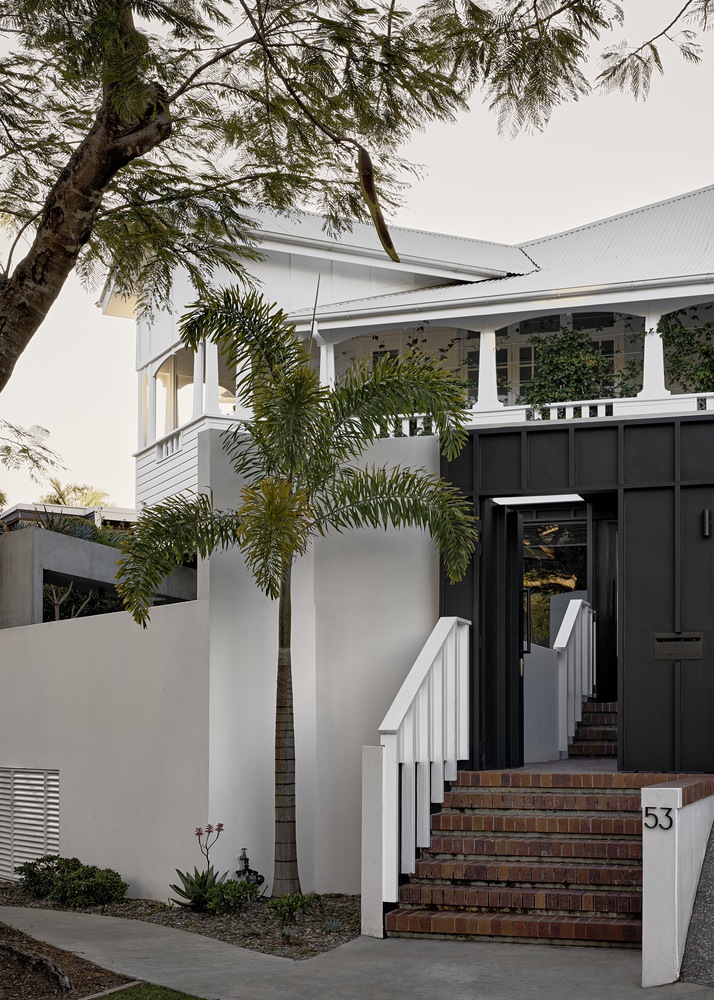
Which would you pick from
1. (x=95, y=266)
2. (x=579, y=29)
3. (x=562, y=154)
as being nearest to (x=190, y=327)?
(x=95, y=266)

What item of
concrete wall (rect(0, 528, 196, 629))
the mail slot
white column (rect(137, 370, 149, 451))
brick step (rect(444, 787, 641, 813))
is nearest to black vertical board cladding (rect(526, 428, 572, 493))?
the mail slot

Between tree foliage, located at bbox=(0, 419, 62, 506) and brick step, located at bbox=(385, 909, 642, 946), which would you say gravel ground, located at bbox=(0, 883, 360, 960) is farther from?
tree foliage, located at bbox=(0, 419, 62, 506)

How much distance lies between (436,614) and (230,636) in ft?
6.14

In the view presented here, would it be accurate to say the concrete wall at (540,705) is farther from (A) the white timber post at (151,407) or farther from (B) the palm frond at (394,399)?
(A) the white timber post at (151,407)

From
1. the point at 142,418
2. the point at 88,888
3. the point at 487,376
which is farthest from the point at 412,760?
the point at 142,418

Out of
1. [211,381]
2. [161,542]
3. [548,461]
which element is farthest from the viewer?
[211,381]

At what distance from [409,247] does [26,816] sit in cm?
1221

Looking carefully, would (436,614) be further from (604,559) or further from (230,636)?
(604,559)

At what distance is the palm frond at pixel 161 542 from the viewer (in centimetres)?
942

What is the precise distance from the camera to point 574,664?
13.9 m

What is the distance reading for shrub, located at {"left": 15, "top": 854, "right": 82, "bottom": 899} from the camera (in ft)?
34.8

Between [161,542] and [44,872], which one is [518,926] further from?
[44,872]

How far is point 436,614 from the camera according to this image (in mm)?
10461

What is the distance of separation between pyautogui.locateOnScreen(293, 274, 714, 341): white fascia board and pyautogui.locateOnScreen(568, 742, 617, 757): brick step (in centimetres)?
681
